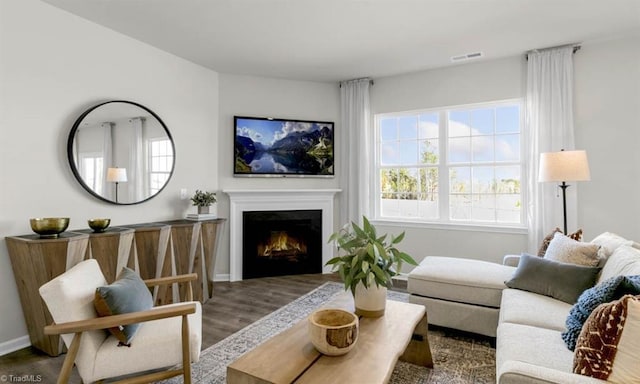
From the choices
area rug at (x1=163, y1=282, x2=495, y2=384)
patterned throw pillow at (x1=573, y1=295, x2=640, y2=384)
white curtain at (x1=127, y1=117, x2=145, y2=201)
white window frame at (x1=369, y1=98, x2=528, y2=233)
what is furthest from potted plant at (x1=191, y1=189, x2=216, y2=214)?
patterned throw pillow at (x1=573, y1=295, x2=640, y2=384)

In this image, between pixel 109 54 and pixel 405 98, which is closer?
pixel 109 54

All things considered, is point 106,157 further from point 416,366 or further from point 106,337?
point 416,366

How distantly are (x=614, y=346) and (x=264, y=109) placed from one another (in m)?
4.24

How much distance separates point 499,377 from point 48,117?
3.58m

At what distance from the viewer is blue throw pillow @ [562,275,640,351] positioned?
4.61 ft

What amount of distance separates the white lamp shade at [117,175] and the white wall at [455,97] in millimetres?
3182

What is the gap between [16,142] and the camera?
2492 mm

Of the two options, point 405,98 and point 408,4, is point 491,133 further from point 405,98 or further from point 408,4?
point 408,4

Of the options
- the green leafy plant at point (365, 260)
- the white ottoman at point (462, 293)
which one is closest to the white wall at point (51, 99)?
the green leafy plant at point (365, 260)

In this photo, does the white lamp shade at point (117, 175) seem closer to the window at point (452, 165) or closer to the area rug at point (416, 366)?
the area rug at point (416, 366)

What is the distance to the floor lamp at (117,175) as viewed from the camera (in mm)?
3109

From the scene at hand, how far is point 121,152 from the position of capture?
126 inches

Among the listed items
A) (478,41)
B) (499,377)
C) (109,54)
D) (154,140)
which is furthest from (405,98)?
(499,377)


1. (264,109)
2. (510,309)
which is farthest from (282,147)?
(510,309)
